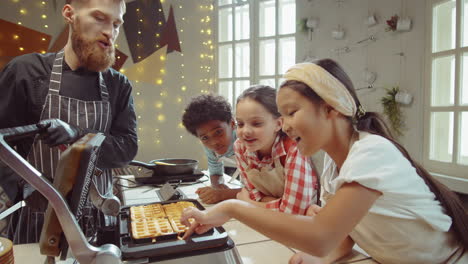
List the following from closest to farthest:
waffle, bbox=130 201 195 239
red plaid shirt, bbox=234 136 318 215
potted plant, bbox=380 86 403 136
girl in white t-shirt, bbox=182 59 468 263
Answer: girl in white t-shirt, bbox=182 59 468 263 → waffle, bbox=130 201 195 239 → red plaid shirt, bbox=234 136 318 215 → potted plant, bbox=380 86 403 136

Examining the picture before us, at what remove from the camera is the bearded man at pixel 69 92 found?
1.15 m

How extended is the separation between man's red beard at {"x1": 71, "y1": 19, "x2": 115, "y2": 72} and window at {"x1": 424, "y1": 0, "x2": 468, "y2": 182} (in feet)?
8.40

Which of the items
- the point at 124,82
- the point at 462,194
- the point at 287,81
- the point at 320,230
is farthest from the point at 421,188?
the point at 462,194

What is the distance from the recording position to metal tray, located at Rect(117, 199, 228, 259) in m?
0.71

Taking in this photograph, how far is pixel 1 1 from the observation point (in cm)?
313

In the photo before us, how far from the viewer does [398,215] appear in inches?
31.4

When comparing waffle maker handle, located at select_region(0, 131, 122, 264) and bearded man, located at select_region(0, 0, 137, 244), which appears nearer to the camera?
waffle maker handle, located at select_region(0, 131, 122, 264)

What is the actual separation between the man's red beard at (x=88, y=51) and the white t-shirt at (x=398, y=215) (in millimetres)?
1037

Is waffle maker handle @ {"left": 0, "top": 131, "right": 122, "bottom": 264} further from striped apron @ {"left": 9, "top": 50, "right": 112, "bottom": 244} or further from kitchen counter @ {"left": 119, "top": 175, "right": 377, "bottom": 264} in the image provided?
striped apron @ {"left": 9, "top": 50, "right": 112, "bottom": 244}

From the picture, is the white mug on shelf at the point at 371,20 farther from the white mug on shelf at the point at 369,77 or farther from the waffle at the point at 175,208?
the waffle at the point at 175,208

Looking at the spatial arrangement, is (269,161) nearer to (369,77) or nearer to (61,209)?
(61,209)

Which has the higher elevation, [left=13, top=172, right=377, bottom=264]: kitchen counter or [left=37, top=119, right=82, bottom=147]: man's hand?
[left=37, top=119, right=82, bottom=147]: man's hand

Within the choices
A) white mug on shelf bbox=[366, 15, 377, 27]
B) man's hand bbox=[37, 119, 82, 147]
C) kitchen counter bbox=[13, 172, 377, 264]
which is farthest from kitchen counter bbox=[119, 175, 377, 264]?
white mug on shelf bbox=[366, 15, 377, 27]

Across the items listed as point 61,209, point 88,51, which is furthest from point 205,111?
point 61,209
